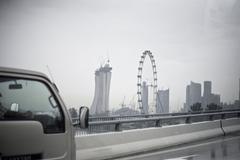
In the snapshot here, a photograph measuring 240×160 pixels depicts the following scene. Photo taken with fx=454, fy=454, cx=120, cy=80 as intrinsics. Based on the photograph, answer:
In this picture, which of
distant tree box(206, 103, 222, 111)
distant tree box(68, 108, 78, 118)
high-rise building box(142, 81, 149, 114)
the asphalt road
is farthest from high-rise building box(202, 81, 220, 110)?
distant tree box(68, 108, 78, 118)

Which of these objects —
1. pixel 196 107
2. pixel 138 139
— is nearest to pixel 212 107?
pixel 196 107

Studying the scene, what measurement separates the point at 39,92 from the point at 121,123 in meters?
7.34

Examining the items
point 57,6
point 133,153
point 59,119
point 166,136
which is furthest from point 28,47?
point 166,136

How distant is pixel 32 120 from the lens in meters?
3.93

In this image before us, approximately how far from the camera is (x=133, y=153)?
38.9 ft

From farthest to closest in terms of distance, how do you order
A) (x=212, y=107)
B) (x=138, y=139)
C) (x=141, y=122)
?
(x=212, y=107) < (x=141, y=122) < (x=138, y=139)

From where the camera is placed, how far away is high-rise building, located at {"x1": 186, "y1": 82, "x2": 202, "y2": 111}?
70.6ft

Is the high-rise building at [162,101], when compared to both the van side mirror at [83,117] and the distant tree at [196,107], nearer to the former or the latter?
the distant tree at [196,107]

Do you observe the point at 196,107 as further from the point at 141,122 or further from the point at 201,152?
the point at 201,152

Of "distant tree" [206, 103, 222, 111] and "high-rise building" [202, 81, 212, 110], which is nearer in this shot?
"high-rise building" [202, 81, 212, 110]

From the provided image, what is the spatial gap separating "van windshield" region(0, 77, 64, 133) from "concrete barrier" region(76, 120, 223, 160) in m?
5.42

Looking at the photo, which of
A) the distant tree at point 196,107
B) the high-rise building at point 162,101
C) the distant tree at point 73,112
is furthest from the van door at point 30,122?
the distant tree at point 196,107

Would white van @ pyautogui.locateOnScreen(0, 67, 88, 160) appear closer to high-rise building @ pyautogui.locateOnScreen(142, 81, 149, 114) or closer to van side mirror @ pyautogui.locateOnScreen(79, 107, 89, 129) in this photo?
van side mirror @ pyautogui.locateOnScreen(79, 107, 89, 129)

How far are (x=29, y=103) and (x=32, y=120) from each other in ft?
0.49
